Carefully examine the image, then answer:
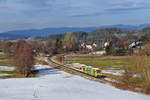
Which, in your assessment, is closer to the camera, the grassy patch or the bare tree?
the bare tree

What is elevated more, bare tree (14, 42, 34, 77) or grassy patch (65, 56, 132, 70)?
bare tree (14, 42, 34, 77)

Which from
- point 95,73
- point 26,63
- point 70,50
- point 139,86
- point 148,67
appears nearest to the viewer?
point 148,67

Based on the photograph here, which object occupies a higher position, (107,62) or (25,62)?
(25,62)

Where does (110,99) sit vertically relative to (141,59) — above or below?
below

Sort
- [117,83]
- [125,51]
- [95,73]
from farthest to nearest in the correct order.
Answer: [125,51], [95,73], [117,83]

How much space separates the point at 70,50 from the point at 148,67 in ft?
289

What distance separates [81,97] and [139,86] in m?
11.1

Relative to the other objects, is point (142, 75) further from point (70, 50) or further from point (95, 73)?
point (70, 50)

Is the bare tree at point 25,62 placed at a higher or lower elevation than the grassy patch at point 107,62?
higher

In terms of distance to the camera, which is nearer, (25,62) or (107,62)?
(25,62)

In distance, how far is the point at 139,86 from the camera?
28406mm

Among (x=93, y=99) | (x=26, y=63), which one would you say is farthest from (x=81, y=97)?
(x=26, y=63)

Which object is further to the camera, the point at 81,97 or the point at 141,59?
the point at 141,59

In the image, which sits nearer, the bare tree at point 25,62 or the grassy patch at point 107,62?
the bare tree at point 25,62
